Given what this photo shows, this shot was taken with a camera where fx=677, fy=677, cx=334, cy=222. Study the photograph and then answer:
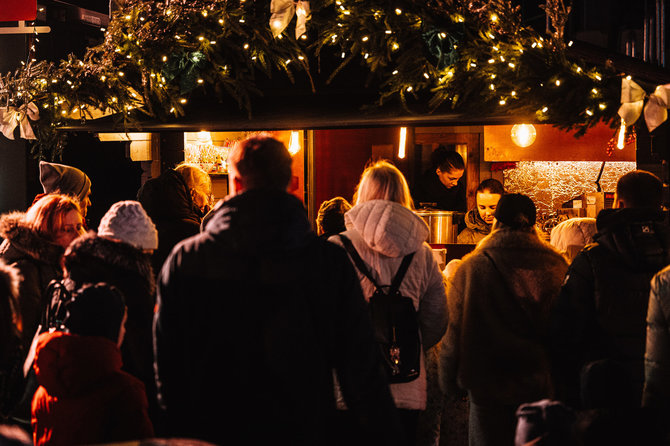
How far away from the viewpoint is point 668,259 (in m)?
3.76

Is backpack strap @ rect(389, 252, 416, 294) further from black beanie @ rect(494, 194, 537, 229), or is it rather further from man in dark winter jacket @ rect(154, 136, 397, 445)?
man in dark winter jacket @ rect(154, 136, 397, 445)

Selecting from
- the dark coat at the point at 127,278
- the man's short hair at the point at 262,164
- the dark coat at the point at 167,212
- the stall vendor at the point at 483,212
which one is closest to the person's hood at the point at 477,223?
the stall vendor at the point at 483,212

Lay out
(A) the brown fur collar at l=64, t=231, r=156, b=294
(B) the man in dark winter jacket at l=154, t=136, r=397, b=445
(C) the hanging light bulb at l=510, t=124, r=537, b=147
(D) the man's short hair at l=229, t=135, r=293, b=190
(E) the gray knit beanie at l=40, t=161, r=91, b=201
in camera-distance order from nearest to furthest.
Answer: (B) the man in dark winter jacket at l=154, t=136, r=397, b=445
(D) the man's short hair at l=229, t=135, r=293, b=190
(A) the brown fur collar at l=64, t=231, r=156, b=294
(E) the gray knit beanie at l=40, t=161, r=91, b=201
(C) the hanging light bulb at l=510, t=124, r=537, b=147

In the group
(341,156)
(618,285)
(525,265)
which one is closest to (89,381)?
(525,265)

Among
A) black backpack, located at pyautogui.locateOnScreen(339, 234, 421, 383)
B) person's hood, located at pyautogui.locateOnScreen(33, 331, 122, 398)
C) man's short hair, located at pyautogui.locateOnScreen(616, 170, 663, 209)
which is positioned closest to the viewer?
person's hood, located at pyautogui.locateOnScreen(33, 331, 122, 398)

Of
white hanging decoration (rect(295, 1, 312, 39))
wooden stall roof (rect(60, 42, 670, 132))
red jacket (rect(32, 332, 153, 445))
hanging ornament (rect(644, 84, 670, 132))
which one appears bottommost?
red jacket (rect(32, 332, 153, 445))

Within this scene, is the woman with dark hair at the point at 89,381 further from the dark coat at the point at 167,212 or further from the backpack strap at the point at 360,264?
the dark coat at the point at 167,212

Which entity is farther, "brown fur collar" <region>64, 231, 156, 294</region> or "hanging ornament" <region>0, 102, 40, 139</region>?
"hanging ornament" <region>0, 102, 40, 139</region>

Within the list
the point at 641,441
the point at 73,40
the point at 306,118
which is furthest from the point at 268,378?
the point at 73,40

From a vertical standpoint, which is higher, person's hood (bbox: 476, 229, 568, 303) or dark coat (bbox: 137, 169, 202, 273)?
dark coat (bbox: 137, 169, 202, 273)

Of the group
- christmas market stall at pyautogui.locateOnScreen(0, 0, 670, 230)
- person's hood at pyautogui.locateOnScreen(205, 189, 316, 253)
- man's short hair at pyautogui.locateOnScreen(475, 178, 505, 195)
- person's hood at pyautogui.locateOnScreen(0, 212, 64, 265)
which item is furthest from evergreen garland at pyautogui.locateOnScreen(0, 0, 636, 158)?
person's hood at pyautogui.locateOnScreen(205, 189, 316, 253)

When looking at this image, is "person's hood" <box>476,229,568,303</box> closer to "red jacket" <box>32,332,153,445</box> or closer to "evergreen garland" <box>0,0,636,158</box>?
"evergreen garland" <box>0,0,636,158</box>

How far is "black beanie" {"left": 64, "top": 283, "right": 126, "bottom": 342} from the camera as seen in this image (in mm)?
2809

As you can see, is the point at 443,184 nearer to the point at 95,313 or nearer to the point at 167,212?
the point at 167,212
